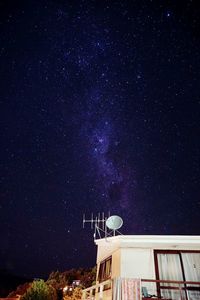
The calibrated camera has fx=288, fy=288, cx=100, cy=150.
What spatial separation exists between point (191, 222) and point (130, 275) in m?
14.3

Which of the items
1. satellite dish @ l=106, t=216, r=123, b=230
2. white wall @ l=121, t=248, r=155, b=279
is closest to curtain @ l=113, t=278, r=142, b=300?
white wall @ l=121, t=248, r=155, b=279

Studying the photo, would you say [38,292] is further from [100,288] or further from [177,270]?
[177,270]

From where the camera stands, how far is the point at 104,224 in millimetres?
17984

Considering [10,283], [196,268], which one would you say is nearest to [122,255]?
[196,268]

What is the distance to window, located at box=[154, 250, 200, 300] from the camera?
12.3m

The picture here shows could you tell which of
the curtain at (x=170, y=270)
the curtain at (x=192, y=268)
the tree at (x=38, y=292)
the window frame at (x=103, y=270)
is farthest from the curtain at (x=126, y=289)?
the tree at (x=38, y=292)

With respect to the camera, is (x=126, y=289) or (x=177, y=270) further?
(x=177, y=270)

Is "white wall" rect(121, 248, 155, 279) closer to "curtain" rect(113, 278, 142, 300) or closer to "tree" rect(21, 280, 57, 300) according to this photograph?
"curtain" rect(113, 278, 142, 300)

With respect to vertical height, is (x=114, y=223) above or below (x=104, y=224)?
below

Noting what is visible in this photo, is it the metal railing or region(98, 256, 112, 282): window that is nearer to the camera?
the metal railing

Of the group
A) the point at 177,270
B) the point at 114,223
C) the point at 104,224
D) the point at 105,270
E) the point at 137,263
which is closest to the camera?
the point at 177,270

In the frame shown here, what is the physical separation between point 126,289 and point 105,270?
5.05 metres

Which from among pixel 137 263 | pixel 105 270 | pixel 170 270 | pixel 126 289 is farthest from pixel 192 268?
pixel 105 270

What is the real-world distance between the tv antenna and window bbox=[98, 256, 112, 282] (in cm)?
138
